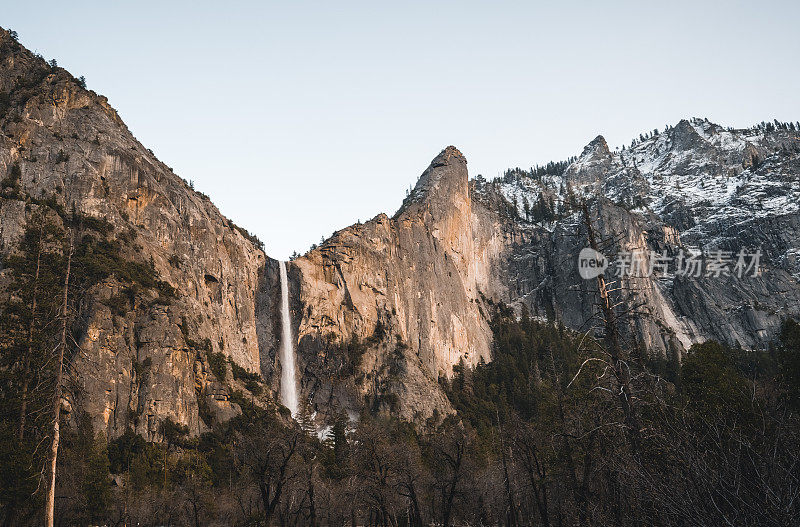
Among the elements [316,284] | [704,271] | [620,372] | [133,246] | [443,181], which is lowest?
[620,372]

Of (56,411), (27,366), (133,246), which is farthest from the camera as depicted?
(133,246)

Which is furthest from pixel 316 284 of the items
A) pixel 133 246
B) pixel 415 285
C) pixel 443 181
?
pixel 443 181

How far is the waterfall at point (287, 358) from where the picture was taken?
303 ft

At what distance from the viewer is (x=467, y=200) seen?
152250mm

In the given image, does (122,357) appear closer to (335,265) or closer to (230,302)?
(230,302)

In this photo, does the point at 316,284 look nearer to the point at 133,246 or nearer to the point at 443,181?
the point at 133,246

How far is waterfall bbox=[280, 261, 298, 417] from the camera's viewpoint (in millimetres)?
92500

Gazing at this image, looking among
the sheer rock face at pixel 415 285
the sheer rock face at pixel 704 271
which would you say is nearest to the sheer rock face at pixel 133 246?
the sheer rock face at pixel 415 285

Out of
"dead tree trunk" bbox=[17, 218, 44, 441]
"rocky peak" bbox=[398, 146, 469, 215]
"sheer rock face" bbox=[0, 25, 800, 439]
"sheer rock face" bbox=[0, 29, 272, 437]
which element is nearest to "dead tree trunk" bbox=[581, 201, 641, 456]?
"sheer rock face" bbox=[0, 25, 800, 439]

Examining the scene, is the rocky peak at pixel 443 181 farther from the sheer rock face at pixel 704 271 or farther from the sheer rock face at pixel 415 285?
the sheer rock face at pixel 704 271

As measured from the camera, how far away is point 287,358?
96.8 metres

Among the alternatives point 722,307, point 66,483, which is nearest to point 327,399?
point 66,483

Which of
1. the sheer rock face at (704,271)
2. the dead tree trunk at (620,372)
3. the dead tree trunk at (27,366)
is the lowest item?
the dead tree trunk at (620,372)

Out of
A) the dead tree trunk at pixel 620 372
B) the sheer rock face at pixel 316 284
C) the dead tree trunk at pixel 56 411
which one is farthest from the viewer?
the sheer rock face at pixel 316 284
